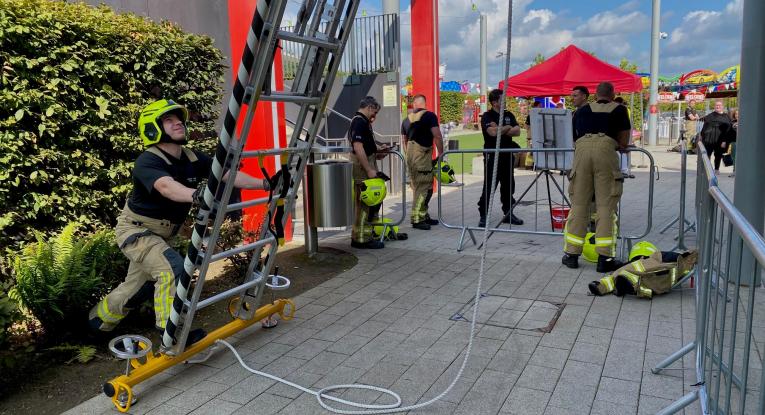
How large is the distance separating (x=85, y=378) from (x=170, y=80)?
315cm

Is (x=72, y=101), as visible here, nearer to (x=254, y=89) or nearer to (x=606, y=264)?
(x=254, y=89)

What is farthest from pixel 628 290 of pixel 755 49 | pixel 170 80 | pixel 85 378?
pixel 170 80

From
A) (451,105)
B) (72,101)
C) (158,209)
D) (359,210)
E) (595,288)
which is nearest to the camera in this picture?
(158,209)

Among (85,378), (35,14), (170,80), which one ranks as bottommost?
(85,378)

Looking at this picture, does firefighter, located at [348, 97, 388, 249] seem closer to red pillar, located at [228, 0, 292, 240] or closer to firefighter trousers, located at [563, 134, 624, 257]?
red pillar, located at [228, 0, 292, 240]

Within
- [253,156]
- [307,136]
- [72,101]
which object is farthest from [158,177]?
[72,101]

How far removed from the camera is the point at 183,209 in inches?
157

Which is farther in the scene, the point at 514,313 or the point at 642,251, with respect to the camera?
the point at 642,251

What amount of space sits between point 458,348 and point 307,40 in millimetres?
2399

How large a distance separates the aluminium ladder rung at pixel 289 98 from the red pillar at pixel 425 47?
9321 mm

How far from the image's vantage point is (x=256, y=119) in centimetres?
735

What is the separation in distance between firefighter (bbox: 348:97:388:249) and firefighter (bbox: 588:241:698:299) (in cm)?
306

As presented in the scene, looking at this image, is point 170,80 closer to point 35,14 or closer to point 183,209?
point 35,14

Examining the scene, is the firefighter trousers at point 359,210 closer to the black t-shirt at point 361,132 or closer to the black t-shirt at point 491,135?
the black t-shirt at point 361,132
